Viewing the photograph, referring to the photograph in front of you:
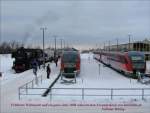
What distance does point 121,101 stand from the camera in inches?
794

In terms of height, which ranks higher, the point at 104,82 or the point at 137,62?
the point at 137,62

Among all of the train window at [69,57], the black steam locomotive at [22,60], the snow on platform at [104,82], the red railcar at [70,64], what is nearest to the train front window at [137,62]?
the snow on platform at [104,82]

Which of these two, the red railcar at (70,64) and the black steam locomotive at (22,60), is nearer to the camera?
the red railcar at (70,64)

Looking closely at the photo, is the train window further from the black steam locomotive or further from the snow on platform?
the black steam locomotive

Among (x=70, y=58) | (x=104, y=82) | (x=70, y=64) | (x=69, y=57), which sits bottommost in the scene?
(x=104, y=82)

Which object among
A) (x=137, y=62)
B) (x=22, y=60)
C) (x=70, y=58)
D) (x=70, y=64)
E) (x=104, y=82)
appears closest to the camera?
(x=104, y=82)

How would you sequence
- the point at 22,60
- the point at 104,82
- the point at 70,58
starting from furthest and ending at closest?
1. the point at 22,60
2. the point at 70,58
3. the point at 104,82

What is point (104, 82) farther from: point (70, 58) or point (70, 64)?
point (70, 58)

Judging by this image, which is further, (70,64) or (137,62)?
(70,64)

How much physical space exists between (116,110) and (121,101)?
8.87 ft

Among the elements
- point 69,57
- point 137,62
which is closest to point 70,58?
point 69,57

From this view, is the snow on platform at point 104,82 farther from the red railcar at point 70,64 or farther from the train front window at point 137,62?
the train front window at point 137,62

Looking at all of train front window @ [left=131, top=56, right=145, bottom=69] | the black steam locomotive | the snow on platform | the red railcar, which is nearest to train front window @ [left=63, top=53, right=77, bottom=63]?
the red railcar

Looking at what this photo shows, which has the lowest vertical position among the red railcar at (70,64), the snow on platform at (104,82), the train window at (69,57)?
the snow on platform at (104,82)
